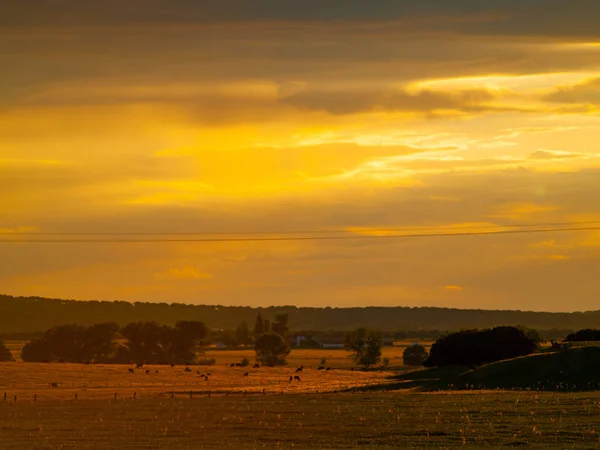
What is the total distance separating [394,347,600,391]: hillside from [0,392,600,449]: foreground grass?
432 inches

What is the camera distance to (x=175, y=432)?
63000 mm

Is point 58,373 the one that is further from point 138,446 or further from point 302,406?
point 138,446

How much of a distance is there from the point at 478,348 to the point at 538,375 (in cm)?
2771

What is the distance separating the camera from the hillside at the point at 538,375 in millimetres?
94250

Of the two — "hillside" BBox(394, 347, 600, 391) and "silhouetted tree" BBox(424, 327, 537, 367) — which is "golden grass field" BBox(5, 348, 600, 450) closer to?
"hillside" BBox(394, 347, 600, 391)

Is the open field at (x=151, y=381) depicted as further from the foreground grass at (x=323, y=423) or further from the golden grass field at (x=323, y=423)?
the foreground grass at (x=323, y=423)

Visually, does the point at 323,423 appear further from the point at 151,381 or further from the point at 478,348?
the point at 151,381

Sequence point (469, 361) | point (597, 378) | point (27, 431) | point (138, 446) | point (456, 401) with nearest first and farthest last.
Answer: point (138, 446) → point (27, 431) → point (456, 401) → point (597, 378) → point (469, 361)

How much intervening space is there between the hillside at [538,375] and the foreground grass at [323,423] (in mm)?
10968

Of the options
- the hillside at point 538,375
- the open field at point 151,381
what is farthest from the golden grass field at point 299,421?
the hillside at point 538,375

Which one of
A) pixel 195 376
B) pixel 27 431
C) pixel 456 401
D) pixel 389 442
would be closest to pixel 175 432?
pixel 27 431

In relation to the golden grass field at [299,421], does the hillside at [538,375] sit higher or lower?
higher

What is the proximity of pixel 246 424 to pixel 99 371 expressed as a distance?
3574 inches

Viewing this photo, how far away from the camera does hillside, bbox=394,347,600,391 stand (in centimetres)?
9425
